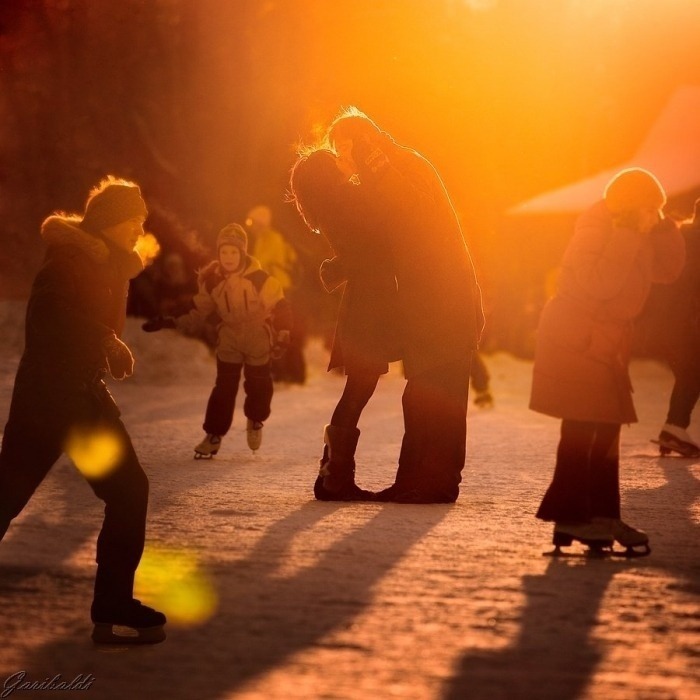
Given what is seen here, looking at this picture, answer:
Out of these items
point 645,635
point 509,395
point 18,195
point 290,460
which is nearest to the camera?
point 645,635

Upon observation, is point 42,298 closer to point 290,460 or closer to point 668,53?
point 290,460

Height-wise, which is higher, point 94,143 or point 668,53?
point 668,53

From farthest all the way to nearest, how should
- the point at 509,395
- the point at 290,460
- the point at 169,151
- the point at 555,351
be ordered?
the point at 169,151
the point at 509,395
the point at 290,460
the point at 555,351

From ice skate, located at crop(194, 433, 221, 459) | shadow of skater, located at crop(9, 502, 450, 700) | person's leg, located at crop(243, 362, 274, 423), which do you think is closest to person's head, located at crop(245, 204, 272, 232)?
person's leg, located at crop(243, 362, 274, 423)

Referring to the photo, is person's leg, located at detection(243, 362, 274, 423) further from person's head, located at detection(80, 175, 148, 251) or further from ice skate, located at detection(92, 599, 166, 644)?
ice skate, located at detection(92, 599, 166, 644)

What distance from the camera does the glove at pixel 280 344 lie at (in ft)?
39.5

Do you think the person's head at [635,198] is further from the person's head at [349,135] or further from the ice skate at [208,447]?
the ice skate at [208,447]

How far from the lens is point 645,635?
18.8 feet

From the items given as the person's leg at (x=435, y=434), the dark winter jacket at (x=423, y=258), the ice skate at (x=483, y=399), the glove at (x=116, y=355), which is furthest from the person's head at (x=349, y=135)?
the ice skate at (x=483, y=399)

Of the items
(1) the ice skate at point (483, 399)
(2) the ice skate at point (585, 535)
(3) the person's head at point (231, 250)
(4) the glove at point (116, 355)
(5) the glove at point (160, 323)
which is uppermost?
(3) the person's head at point (231, 250)

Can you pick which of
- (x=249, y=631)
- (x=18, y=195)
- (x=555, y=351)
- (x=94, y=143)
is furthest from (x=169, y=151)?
(x=249, y=631)

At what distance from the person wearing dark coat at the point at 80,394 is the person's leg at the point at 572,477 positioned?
88.1 inches

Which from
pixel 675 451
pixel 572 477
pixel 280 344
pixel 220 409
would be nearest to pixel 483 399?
pixel 675 451

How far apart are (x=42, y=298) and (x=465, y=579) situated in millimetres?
2123
